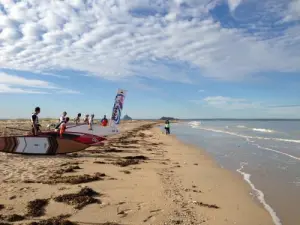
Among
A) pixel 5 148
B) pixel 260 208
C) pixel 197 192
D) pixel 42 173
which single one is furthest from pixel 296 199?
pixel 5 148

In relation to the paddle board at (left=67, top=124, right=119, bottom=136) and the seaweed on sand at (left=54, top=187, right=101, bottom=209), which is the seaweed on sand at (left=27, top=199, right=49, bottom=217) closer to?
the seaweed on sand at (left=54, top=187, right=101, bottom=209)

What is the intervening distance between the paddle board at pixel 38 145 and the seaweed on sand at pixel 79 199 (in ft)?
20.5

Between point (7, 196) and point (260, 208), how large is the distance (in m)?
5.43

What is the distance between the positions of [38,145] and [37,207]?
22.7ft

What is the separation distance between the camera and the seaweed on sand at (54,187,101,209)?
5.61 metres

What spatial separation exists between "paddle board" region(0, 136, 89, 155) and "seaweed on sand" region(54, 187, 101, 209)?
6236mm

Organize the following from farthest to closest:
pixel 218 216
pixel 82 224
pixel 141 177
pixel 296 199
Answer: pixel 141 177 → pixel 296 199 → pixel 218 216 → pixel 82 224

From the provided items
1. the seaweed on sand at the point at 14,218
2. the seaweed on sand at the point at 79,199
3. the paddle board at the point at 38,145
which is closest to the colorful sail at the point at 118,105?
the paddle board at the point at 38,145

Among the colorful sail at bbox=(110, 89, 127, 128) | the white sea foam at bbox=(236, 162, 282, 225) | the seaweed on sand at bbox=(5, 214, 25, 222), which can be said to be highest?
the colorful sail at bbox=(110, 89, 127, 128)

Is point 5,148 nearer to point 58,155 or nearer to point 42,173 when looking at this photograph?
point 58,155

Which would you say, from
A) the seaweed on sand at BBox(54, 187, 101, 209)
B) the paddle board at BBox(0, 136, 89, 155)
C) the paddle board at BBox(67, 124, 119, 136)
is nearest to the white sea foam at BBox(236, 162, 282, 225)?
the seaweed on sand at BBox(54, 187, 101, 209)

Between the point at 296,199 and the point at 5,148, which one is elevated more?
the point at 5,148

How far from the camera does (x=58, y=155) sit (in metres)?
12.0

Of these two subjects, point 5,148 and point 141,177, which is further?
point 5,148
